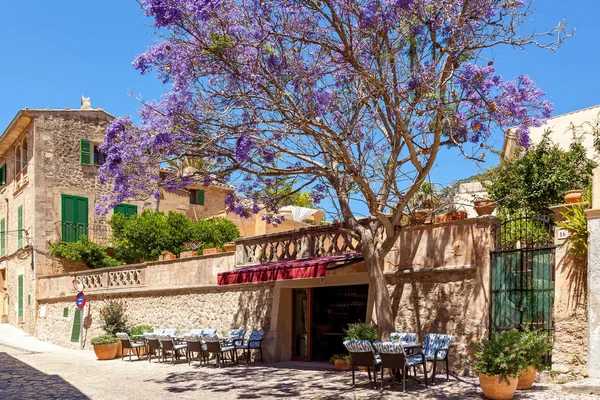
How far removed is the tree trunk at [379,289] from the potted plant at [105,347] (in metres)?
10.5

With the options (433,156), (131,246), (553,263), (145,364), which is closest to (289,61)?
(433,156)

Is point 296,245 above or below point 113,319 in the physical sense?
above

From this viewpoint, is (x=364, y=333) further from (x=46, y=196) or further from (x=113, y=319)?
(x=46, y=196)

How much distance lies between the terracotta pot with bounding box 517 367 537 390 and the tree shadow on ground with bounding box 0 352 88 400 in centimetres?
744

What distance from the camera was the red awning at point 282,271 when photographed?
14.0m

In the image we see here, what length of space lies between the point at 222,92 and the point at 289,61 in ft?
4.75

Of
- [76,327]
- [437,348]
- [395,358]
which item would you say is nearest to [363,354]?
[395,358]

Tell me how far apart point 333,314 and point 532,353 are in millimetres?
6871

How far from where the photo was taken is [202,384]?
13.1 meters

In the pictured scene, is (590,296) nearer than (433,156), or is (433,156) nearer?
(590,296)

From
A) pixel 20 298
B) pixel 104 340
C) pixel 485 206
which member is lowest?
pixel 104 340

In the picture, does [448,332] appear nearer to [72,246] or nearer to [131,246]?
[131,246]

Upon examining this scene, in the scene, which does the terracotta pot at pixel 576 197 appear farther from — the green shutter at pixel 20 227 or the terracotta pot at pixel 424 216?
the green shutter at pixel 20 227

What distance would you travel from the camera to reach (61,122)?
29.3 meters
